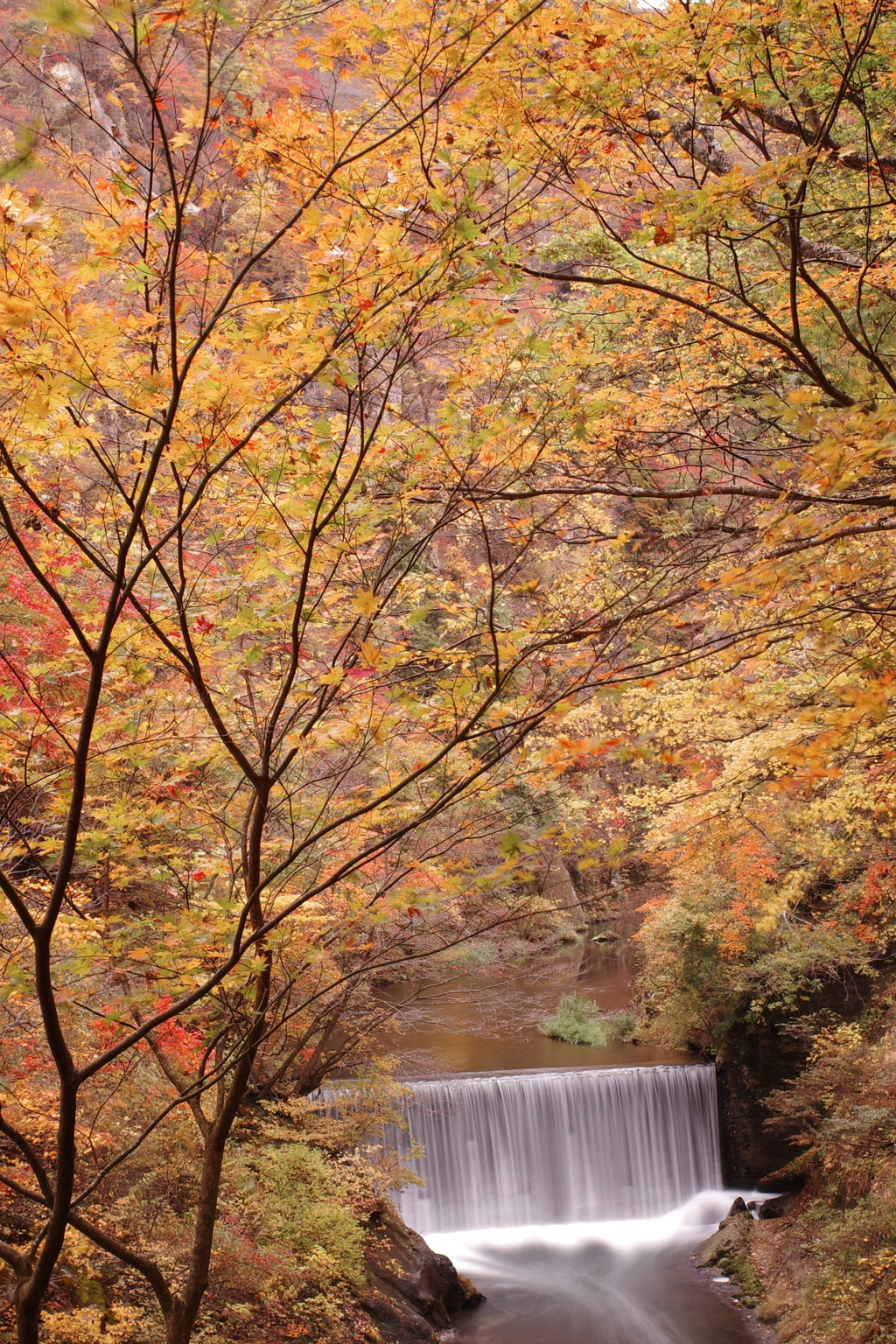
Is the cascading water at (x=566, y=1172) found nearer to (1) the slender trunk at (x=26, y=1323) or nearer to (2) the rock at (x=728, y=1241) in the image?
(2) the rock at (x=728, y=1241)

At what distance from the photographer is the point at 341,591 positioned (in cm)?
293

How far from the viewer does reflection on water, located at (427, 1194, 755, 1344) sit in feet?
28.5

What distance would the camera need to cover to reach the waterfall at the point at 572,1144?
36.7 feet

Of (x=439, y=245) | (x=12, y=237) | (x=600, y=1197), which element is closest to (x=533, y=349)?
(x=439, y=245)

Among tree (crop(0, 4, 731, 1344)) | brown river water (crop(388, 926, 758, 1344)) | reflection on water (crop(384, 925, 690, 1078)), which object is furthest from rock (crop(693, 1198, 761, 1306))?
tree (crop(0, 4, 731, 1344))

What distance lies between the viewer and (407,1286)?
8.27 m

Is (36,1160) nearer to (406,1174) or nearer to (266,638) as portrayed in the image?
(266,638)

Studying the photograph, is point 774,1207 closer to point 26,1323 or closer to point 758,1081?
point 758,1081

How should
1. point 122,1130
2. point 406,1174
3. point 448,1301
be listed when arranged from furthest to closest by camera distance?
point 448,1301
point 406,1174
point 122,1130

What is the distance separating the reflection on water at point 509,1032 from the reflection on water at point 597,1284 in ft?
6.23

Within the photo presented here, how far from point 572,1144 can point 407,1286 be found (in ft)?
12.6

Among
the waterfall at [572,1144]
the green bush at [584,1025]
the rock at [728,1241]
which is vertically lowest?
the rock at [728,1241]

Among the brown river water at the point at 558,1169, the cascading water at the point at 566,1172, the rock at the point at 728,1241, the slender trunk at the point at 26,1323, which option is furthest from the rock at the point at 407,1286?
the slender trunk at the point at 26,1323

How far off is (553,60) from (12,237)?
2.04 m
